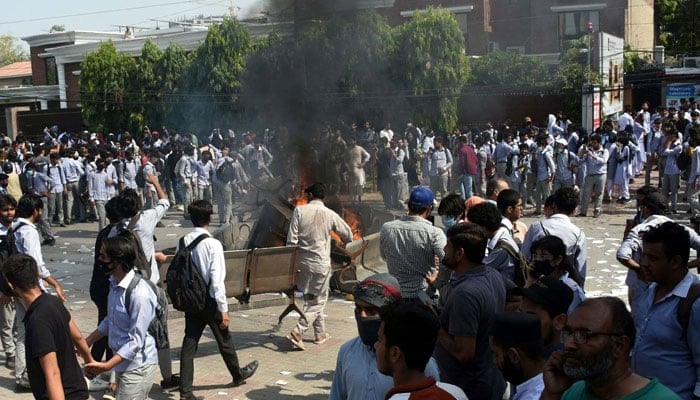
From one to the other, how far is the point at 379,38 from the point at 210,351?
673 inches

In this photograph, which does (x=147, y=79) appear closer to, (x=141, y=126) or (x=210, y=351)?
(x=141, y=126)

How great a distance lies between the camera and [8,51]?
9969cm

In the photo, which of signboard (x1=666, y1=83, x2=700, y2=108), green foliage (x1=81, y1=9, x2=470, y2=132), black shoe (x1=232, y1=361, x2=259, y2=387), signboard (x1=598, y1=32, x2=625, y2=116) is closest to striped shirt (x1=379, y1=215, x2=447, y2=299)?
black shoe (x1=232, y1=361, x2=259, y2=387)

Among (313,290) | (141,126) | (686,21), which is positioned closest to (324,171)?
(313,290)

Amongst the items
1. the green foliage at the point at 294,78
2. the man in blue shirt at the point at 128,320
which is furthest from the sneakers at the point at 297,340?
the green foliage at the point at 294,78

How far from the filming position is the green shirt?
2570 mm

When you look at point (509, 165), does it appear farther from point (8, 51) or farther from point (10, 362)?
point (8, 51)

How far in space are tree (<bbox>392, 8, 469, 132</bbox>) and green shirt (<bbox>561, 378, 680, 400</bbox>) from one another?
1024 inches

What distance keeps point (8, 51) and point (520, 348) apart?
10743 centimetres

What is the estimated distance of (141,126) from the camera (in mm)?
35500

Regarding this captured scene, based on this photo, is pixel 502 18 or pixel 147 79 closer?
pixel 147 79

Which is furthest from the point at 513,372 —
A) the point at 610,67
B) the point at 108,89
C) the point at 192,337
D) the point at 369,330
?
the point at 108,89

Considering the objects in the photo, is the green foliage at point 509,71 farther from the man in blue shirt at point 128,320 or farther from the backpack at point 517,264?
the man in blue shirt at point 128,320

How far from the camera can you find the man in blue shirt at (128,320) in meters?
4.92
